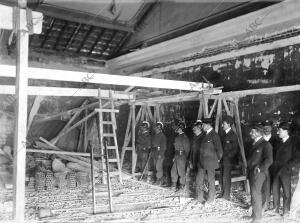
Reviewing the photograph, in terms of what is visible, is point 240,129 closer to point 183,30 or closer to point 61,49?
point 183,30

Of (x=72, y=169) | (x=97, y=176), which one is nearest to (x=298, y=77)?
(x=97, y=176)

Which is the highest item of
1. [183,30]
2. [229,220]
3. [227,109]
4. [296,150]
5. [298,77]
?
[183,30]

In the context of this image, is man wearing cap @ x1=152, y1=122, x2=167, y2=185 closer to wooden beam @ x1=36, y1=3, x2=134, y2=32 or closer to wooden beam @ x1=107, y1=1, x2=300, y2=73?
wooden beam @ x1=107, y1=1, x2=300, y2=73

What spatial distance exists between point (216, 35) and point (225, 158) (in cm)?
349

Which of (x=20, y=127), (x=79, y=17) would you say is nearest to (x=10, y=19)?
(x=20, y=127)

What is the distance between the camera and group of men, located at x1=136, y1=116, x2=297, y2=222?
5.82m

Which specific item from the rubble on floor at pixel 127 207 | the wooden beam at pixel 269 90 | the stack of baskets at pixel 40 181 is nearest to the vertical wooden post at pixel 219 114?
the wooden beam at pixel 269 90

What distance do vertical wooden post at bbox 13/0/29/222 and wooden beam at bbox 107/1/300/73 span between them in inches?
207

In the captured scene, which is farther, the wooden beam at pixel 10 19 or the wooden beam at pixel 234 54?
the wooden beam at pixel 234 54

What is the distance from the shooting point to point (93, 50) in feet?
41.5

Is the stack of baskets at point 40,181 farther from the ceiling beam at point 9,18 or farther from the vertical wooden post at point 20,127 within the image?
the ceiling beam at point 9,18

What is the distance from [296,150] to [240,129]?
5.83 ft

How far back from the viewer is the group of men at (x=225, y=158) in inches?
229

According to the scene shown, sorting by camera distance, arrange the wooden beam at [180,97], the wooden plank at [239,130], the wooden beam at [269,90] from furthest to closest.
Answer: the wooden beam at [180,97] < the wooden plank at [239,130] < the wooden beam at [269,90]
